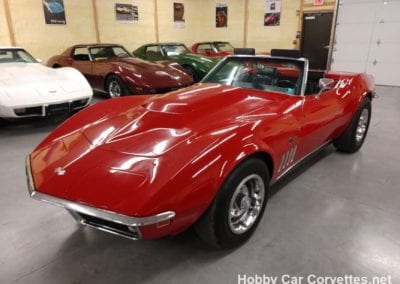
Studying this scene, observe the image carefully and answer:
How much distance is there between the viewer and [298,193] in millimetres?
2641

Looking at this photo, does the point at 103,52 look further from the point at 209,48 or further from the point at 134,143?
the point at 134,143

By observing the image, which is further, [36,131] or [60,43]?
[60,43]

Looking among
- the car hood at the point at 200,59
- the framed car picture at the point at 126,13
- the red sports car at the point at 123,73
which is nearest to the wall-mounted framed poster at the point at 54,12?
the framed car picture at the point at 126,13

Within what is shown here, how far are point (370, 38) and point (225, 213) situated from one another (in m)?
9.66

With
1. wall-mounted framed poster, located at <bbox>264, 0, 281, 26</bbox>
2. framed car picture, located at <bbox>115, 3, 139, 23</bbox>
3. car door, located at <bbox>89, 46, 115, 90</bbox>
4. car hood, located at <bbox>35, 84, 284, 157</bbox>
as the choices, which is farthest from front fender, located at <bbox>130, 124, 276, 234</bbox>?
wall-mounted framed poster, located at <bbox>264, 0, 281, 26</bbox>

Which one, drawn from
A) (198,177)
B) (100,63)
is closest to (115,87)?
(100,63)

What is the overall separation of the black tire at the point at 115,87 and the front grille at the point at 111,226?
4.47m

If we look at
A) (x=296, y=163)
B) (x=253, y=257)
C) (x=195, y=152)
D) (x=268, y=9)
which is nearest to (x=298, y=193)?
(x=296, y=163)

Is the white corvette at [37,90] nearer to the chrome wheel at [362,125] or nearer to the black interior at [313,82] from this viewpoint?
the black interior at [313,82]

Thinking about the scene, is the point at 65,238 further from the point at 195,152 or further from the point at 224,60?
the point at 224,60

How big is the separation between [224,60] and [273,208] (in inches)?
62.4

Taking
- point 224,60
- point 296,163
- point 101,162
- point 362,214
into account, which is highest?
point 224,60

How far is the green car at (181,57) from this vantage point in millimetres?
7344

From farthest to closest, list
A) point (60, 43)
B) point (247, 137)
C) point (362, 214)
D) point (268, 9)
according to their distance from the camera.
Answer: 1. point (268, 9)
2. point (60, 43)
3. point (362, 214)
4. point (247, 137)
